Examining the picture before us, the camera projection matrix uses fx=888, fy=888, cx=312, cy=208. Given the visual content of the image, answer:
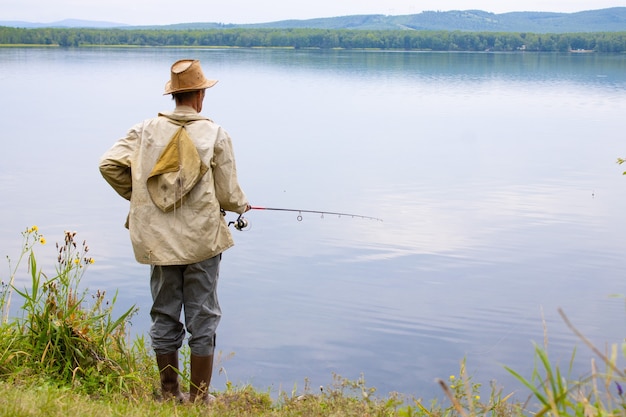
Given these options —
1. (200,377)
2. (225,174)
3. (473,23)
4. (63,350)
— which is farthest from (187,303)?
(473,23)

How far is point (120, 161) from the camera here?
386 centimetres

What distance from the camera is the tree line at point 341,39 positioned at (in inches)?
3782

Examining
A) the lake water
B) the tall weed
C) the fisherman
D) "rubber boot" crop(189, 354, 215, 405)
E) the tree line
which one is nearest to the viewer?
the fisherman

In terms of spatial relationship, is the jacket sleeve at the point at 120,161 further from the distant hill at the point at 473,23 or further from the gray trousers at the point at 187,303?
the distant hill at the point at 473,23

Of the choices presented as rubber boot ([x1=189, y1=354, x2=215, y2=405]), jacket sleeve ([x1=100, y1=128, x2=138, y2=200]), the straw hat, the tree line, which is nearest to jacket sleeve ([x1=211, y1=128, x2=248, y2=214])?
the straw hat

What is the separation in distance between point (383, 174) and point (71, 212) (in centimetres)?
599

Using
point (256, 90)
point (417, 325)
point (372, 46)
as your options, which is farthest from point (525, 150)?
point (372, 46)

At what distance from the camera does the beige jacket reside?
12.3ft

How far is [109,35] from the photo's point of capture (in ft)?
347

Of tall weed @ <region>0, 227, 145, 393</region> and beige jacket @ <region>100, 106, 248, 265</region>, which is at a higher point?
beige jacket @ <region>100, 106, 248, 265</region>

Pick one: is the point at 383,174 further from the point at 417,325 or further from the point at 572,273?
the point at 417,325

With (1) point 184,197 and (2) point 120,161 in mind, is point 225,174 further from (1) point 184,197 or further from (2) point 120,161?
(2) point 120,161

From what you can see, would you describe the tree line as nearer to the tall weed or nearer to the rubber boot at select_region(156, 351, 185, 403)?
the tall weed

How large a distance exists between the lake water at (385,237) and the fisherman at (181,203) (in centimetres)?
174
